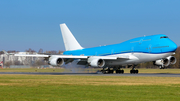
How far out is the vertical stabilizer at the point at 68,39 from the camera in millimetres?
63375

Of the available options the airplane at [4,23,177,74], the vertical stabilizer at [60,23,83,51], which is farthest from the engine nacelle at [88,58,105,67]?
the vertical stabilizer at [60,23,83,51]

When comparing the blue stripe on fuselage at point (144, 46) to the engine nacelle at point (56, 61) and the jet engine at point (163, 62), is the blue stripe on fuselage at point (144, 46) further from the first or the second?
the engine nacelle at point (56, 61)

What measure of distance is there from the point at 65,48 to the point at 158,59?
2517 centimetres

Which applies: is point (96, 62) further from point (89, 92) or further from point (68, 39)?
point (89, 92)

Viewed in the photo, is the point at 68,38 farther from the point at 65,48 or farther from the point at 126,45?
the point at 126,45

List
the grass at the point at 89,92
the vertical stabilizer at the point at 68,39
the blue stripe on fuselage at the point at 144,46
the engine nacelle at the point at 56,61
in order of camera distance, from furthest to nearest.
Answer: the vertical stabilizer at the point at 68,39
the engine nacelle at the point at 56,61
the blue stripe on fuselage at the point at 144,46
the grass at the point at 89,92

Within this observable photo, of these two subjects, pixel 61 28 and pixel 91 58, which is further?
pixel 61 28

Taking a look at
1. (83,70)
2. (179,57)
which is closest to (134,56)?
(83,70)

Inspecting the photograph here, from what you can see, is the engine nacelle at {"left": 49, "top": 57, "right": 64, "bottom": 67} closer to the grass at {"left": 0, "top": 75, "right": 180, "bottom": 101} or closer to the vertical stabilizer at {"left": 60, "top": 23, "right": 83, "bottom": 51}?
the vertical stabilizer at {"left": 60, "top": 23, "right": 83, "bottom": 51}

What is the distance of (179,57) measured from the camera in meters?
117

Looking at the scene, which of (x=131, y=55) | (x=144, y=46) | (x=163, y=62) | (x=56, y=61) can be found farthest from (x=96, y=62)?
(x=163, y=62)

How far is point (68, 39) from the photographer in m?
64.0

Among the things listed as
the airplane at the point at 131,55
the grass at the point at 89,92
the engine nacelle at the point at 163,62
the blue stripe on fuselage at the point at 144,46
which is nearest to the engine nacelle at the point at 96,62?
the airplane at the point at 131,55

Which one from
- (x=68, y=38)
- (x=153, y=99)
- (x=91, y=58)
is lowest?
(x=153, y=99)
